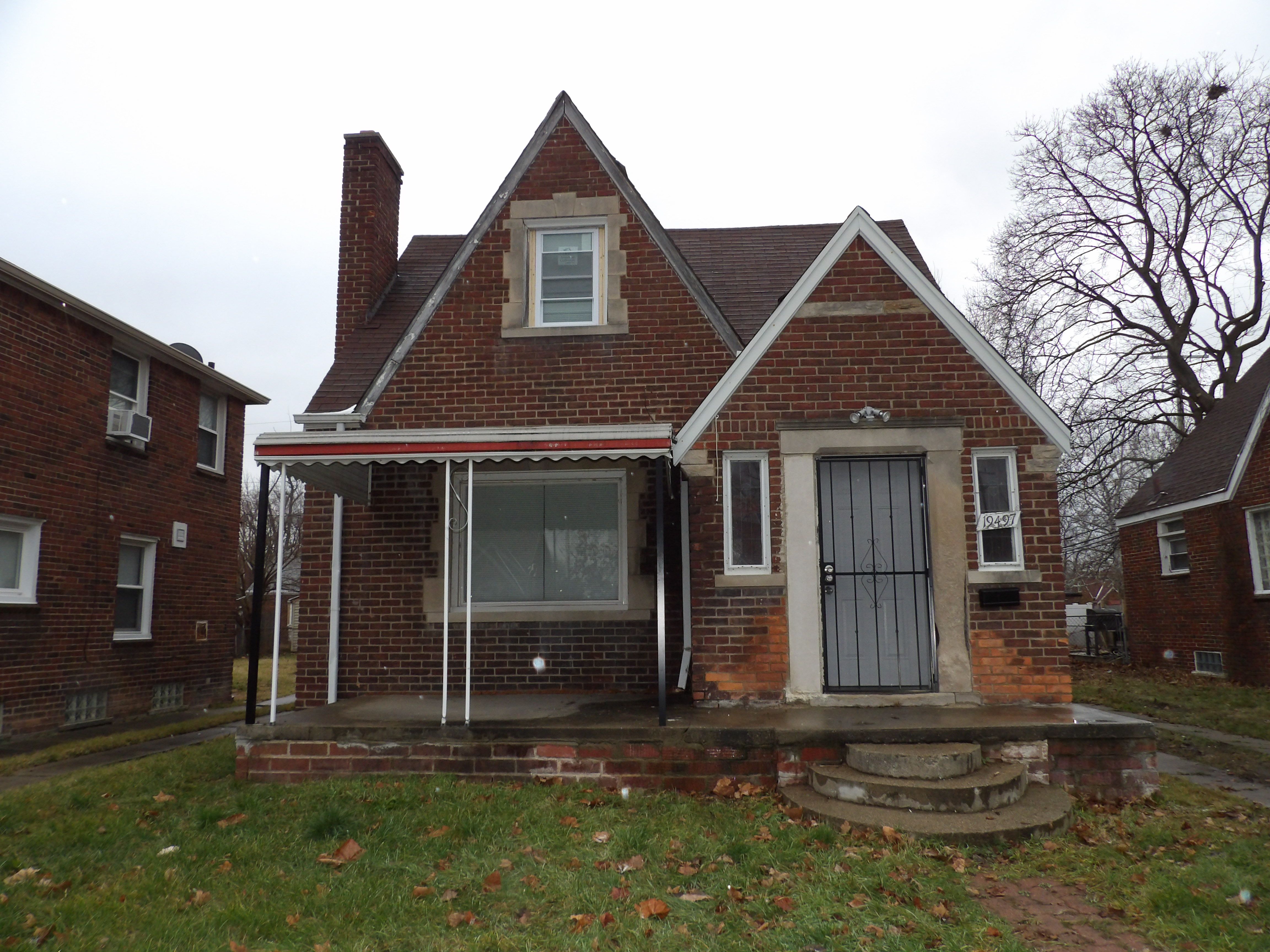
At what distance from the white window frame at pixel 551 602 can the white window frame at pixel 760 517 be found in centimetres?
171

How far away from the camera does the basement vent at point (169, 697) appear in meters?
15.1

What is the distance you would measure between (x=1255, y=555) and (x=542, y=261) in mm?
13603

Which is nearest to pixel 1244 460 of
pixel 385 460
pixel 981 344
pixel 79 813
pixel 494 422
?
pixel 981 344

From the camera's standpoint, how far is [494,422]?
9.87 metres

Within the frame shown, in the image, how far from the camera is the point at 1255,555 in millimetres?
15609

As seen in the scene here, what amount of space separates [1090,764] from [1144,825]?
717mm

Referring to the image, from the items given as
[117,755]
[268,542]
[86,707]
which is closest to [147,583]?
[86,707]

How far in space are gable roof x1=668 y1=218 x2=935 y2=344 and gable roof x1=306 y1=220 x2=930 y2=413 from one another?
1 centimetres

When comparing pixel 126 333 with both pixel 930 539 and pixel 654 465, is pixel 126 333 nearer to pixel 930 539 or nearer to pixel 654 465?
pixel 654 465

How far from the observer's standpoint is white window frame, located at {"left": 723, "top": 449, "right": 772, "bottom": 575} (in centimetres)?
796

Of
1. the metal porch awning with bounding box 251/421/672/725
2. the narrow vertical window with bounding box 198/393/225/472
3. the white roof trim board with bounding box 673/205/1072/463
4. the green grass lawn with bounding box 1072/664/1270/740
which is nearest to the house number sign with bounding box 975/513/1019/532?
the white roof trim board with bounding box 673/205/1072/463

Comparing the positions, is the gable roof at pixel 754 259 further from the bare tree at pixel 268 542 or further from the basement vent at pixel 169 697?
the bare tree at pixel 268 542

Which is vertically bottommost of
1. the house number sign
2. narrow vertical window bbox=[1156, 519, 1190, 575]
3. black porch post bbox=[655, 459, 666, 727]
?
black porch post bbox=[655, 459, 666, 727]

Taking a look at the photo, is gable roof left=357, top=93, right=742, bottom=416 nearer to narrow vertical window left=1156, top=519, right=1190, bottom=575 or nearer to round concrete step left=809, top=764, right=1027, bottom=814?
round concrete step left=809, top=764, right=1027, bottom=814
